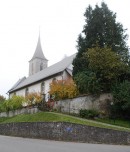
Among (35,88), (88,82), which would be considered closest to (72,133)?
(88,82)

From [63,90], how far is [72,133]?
59.9 feet

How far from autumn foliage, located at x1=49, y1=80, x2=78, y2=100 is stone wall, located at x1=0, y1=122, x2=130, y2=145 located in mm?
12609

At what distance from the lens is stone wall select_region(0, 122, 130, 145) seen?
83.6 ft

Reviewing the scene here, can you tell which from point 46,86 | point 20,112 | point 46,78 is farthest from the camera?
point 46,78

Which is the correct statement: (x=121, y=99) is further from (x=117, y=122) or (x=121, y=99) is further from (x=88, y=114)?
(x=88, y=114)

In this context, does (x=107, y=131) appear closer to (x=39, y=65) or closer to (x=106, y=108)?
(x=106, y=108)

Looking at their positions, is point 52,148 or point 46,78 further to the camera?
point 46,78

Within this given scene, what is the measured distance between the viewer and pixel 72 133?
26.8m

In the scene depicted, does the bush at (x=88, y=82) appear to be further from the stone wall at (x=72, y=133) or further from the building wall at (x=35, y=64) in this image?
the building wall at (x=35, y=64)

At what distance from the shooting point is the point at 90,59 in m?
39.4

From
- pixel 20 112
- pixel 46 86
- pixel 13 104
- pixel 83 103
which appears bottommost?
pixel 20 112

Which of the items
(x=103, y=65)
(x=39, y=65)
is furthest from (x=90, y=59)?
(x=39, y=65)

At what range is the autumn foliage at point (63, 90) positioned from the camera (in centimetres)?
4294

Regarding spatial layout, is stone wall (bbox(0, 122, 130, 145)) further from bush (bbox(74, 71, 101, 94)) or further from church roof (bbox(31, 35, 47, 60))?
church roof (bbox(31, 35, 47, 60))
